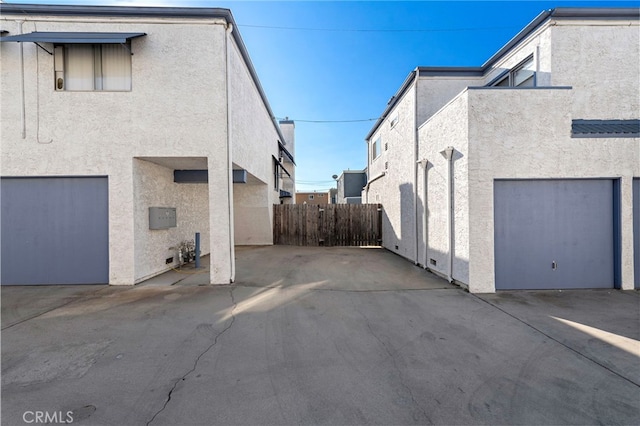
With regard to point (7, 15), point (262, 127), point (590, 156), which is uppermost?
point (7, 15)

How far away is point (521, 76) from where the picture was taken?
726cm

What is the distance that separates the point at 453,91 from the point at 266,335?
9.16 meters

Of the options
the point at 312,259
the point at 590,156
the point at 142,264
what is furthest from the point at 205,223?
the point at 590,156

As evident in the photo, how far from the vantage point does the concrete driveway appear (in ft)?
7.61

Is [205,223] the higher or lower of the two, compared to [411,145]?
lower

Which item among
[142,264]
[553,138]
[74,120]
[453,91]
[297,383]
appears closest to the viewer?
[297,383]

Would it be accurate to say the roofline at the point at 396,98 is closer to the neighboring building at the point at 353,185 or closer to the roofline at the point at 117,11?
the roofline at the point at 117,11

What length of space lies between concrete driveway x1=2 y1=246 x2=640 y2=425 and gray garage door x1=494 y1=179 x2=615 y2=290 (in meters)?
0.39

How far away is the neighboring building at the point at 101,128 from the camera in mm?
5840

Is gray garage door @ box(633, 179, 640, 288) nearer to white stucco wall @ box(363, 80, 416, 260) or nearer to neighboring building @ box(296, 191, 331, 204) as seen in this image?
white stucco wall @ box(363, 80, 416, 260)

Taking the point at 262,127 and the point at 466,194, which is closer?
the point at 466,194

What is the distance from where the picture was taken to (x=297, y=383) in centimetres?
267

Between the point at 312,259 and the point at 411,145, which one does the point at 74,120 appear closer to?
the point at 312,259

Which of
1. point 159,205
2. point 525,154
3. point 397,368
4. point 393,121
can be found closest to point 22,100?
point 159,205
